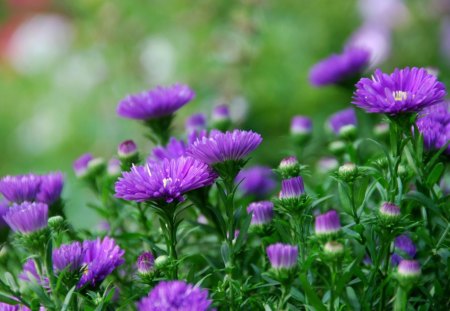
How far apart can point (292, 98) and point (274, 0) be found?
60 centimetres

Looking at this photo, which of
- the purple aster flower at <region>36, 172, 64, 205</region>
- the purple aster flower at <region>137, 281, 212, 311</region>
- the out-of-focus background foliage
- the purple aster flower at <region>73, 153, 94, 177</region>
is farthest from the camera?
the out-of-focus background foliage

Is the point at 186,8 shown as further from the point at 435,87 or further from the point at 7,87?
the point at 435,87

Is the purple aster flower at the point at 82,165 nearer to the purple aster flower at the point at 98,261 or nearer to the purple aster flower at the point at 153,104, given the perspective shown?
the purple aster flower at the point at 153,104

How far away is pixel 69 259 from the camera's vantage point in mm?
699

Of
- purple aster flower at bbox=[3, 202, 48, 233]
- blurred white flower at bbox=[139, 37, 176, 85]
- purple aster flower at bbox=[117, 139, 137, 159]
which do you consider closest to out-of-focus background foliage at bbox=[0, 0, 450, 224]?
blurred white flower at bbox=[139, 37, 176, 85]

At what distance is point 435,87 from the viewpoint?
2.35ft

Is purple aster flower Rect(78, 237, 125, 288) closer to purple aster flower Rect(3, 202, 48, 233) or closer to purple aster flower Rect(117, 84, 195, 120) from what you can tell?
purple aster flower Rect(3, 202, 48, 233)

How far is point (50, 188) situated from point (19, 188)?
5 centimetres

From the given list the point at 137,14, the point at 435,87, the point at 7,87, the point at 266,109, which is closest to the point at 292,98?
the point at 266,109

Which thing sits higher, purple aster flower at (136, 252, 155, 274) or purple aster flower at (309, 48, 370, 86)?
purple aster flower at (309, 48, 370, 86)

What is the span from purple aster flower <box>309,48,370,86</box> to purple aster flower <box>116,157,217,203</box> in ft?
1.61

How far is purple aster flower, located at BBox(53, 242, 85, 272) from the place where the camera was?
70 cm

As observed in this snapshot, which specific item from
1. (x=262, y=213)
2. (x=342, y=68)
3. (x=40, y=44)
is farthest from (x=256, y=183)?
(x=40, y=44)

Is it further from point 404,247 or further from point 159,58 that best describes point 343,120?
point 159,58
